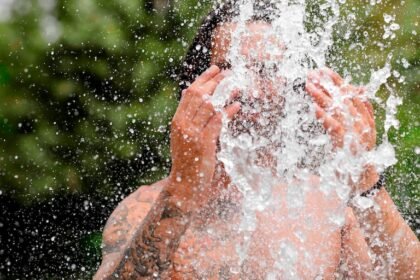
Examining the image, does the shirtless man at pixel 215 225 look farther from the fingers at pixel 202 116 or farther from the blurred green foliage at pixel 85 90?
the blurred green foliage at pixel 85 90

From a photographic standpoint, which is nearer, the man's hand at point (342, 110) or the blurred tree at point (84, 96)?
the man's hand at point (342, 110)

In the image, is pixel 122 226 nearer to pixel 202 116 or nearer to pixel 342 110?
pixel 202 116

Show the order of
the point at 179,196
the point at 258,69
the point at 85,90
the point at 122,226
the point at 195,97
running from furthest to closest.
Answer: the point at 85,90, the point at 122,226, the point at 258,69, the point at 179,196, the point at 195,97

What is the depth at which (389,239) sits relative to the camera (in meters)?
2.40

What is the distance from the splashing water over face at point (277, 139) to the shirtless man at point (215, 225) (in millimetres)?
16

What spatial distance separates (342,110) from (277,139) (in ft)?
1.09

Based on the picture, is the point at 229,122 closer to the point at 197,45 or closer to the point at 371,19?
the point at 197,45

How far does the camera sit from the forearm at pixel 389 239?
7.75ft

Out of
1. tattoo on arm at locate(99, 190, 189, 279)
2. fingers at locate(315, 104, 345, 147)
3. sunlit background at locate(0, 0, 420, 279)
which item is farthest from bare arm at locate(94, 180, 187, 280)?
sunlit background at locate(0, 0, 420, 279)

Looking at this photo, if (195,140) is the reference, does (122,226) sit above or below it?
above

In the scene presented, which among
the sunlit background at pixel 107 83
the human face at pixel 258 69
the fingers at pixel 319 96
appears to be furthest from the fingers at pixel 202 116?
the sunlit background at pixel 107 83

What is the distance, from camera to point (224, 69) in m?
2.48

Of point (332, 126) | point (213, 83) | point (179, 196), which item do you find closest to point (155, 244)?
point (179, 196)

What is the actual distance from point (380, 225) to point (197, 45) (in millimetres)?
902
